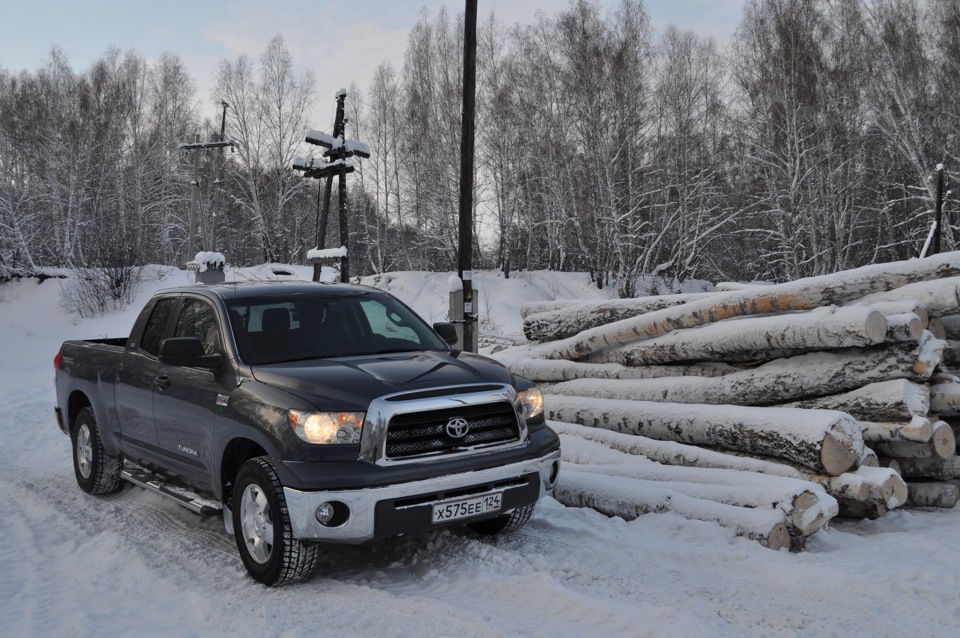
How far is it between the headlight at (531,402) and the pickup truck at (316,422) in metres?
0.01

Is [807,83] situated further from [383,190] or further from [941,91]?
[383,190]

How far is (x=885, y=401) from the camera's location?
542cm

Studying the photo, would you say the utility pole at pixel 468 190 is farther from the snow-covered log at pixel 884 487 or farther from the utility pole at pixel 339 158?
the utility pole at pixel 339 158

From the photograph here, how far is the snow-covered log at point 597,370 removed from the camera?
22.6 ft

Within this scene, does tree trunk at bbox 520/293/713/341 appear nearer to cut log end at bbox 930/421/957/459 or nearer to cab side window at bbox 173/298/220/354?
cut log end at bbox 930/421/957/459

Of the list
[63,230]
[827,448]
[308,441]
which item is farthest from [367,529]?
[63,230]

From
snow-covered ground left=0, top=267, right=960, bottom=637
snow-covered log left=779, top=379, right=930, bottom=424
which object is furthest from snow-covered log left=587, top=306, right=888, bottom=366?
snow-covered ground left=0, top=267, right=960, bottom=637

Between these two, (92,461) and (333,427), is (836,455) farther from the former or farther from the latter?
(92,461)

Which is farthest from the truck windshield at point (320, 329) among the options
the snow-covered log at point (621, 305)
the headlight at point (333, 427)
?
the snow-covered log at point (621, 305)

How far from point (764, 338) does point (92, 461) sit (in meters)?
5.76

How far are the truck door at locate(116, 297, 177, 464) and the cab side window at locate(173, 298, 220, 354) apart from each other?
22 centimetres

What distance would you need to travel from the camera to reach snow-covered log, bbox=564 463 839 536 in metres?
4.59

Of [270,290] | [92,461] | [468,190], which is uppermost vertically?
[468,190]

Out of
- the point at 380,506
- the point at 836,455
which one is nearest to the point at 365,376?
the point at 380,506
